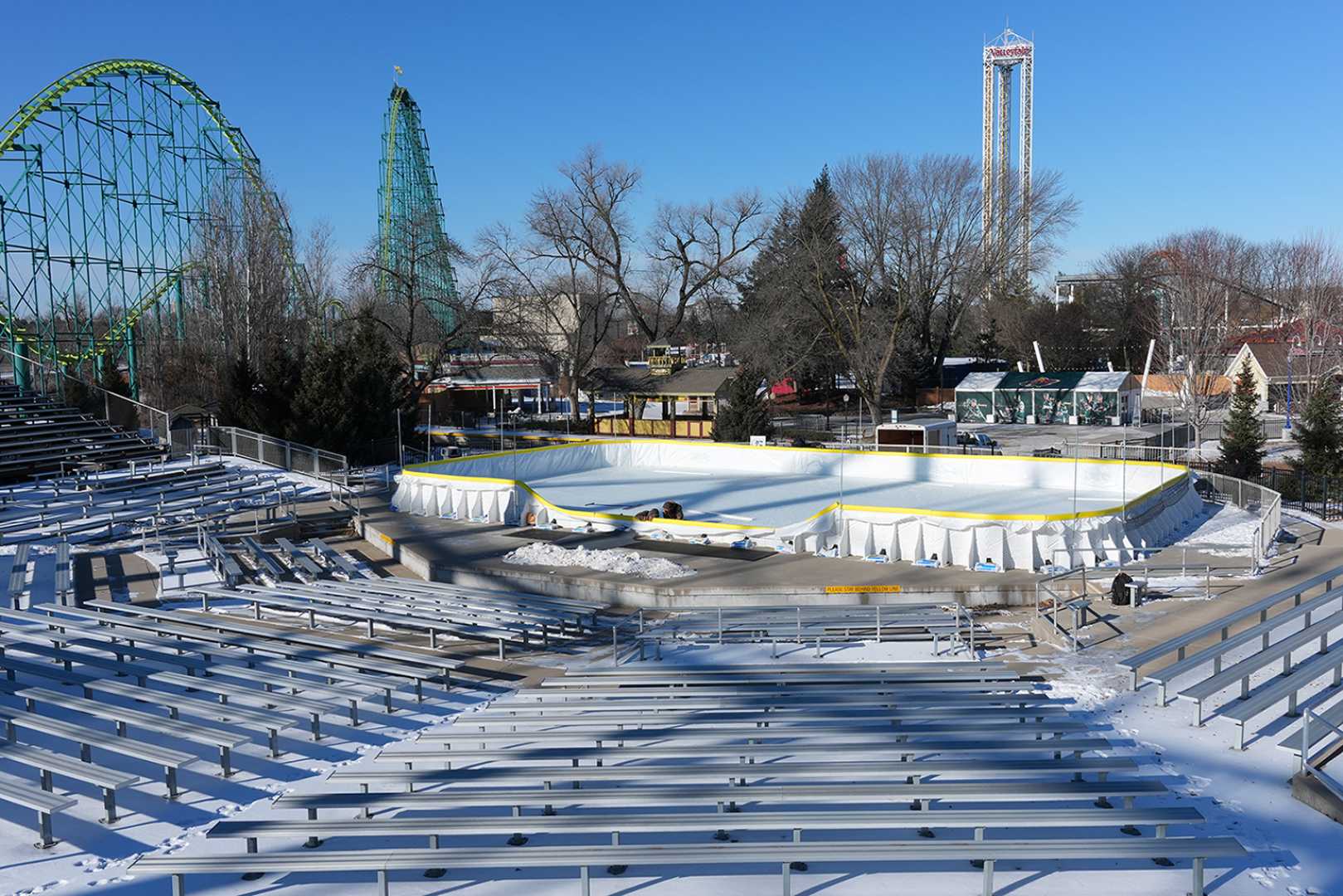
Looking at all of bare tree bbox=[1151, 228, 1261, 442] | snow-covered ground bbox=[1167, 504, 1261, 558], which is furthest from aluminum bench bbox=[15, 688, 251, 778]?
bare tree bbox=[1151, 228, 1261, 442]

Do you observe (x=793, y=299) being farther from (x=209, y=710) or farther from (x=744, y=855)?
(x=744, y=855)

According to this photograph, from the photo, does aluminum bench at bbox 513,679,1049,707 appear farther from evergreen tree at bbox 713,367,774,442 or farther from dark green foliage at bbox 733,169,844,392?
dark green foliage at bbox 733,169,844,392

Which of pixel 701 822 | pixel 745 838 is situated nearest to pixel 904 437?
pixel 745 838

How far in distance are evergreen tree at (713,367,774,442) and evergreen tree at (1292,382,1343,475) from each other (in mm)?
19417

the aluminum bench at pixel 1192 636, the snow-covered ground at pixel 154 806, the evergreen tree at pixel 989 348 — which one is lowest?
the snow-covered ground at pixel 154 806

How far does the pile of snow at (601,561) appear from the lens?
1869 cm

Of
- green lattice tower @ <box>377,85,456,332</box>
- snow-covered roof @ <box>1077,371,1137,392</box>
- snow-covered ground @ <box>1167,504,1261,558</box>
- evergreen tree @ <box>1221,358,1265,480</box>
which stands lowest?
snow-covered ground @ <box>1167,504,1261,558</box>

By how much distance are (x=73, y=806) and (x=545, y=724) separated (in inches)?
161

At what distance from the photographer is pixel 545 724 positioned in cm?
941

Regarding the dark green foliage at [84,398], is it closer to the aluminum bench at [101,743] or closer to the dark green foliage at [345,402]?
the dark green foliage at [345,402]

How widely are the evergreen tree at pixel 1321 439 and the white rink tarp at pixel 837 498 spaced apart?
7370mm

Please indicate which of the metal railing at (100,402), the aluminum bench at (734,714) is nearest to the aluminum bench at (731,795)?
the aluminum bench at (734,714)

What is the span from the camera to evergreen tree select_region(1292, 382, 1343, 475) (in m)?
29.1

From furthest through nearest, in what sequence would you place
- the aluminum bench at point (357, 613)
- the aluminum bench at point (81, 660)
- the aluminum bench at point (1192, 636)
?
the aluminum bench at point (357, 613)
the aluminum bench at point (81, 660)
the aluminum bench at point (1192, 636)
